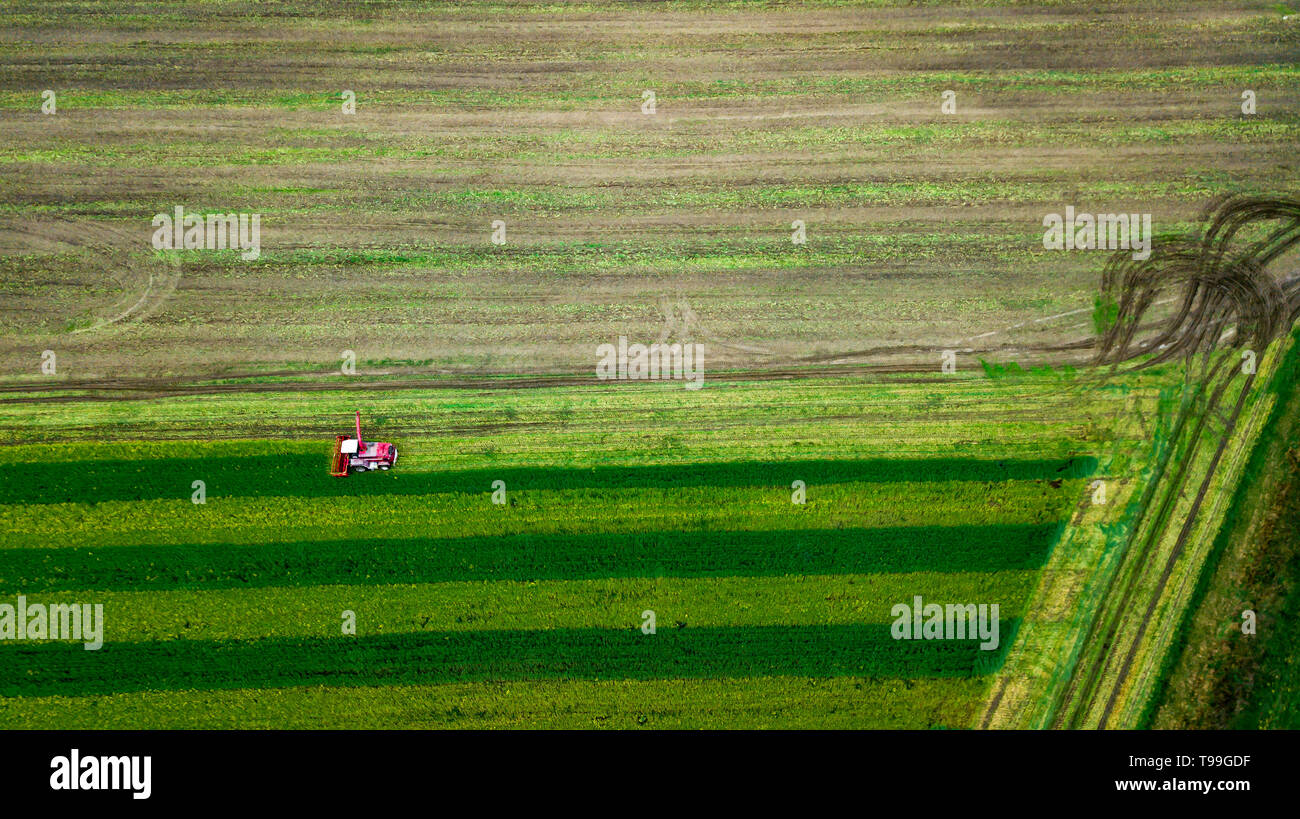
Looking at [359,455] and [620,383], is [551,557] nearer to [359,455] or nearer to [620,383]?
[620,383]

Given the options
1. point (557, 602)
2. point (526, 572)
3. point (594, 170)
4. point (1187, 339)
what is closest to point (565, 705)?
point (557, 602)

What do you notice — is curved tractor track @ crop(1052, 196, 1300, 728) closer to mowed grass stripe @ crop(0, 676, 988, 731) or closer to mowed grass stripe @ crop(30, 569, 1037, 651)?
mowed grass stripe @ crop(30, 569, 1037, 651)

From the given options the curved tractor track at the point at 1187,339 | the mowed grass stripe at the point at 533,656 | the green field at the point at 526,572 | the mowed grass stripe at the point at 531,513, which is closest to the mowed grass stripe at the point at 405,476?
the green field at the point at 526,572

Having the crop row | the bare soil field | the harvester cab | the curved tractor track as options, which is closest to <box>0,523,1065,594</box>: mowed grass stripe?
the crop row

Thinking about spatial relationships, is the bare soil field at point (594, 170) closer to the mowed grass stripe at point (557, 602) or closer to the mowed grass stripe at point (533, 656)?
the mowed grass stripe at point (557, 602)

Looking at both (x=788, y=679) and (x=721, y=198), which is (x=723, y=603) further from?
(x=721, y=198)
